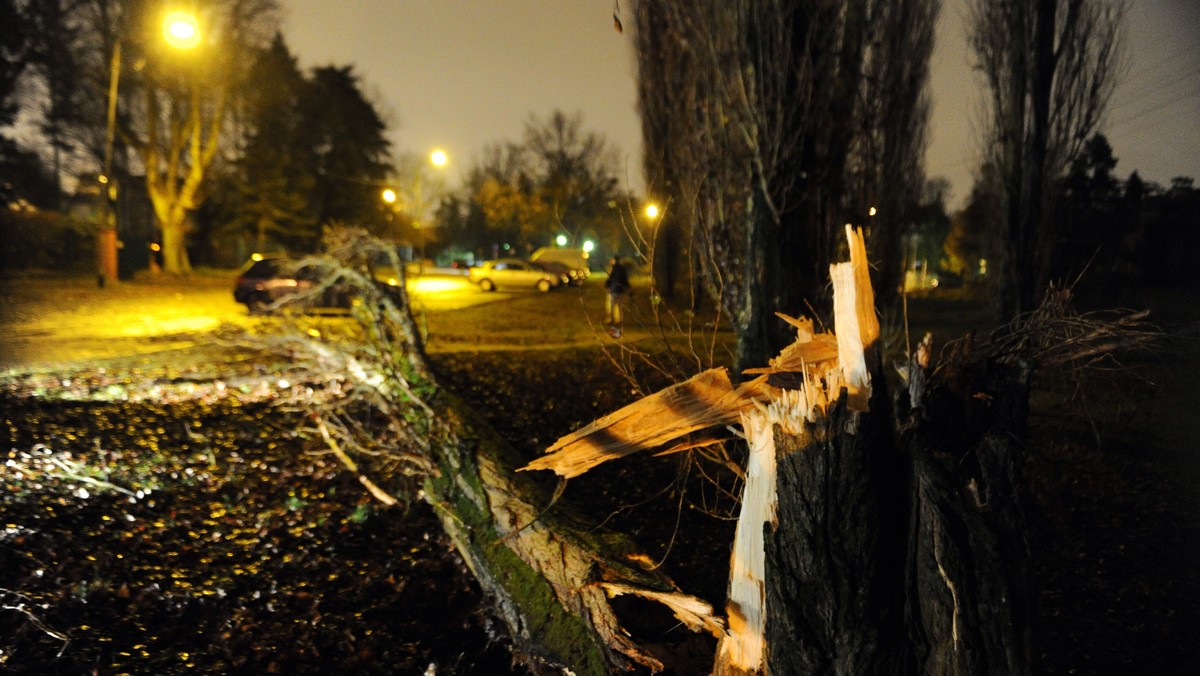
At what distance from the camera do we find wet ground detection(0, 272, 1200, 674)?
4629 mm

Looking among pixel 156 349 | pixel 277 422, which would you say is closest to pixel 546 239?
pixel 156 349

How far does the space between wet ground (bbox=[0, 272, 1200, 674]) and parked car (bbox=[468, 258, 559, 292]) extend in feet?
73.7

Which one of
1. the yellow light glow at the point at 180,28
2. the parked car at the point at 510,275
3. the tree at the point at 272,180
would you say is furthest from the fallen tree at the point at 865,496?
the tree at the point at 272,180

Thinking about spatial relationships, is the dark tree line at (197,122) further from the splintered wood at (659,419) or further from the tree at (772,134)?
the splintered wood at (659,419)

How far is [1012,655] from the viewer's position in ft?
8.57

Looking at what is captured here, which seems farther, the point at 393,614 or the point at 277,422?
the point at 277,422

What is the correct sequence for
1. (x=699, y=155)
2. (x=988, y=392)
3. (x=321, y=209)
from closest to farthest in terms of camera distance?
(x=988, y=392)
(x=699, y=155)
(x=321, y=209)

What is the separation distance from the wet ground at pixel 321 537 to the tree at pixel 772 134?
2086mm

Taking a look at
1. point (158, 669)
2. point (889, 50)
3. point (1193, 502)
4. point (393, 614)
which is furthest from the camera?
point (889, 50)

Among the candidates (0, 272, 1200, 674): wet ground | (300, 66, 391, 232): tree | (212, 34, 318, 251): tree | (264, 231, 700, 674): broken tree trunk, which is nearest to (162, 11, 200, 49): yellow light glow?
(0, 272, 1200, 674): wet ground

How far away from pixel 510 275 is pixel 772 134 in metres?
26.1

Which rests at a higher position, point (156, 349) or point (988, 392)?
point (988, 392)

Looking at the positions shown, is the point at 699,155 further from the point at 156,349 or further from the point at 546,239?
the point at 546,239

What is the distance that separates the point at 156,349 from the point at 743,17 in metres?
10.7
